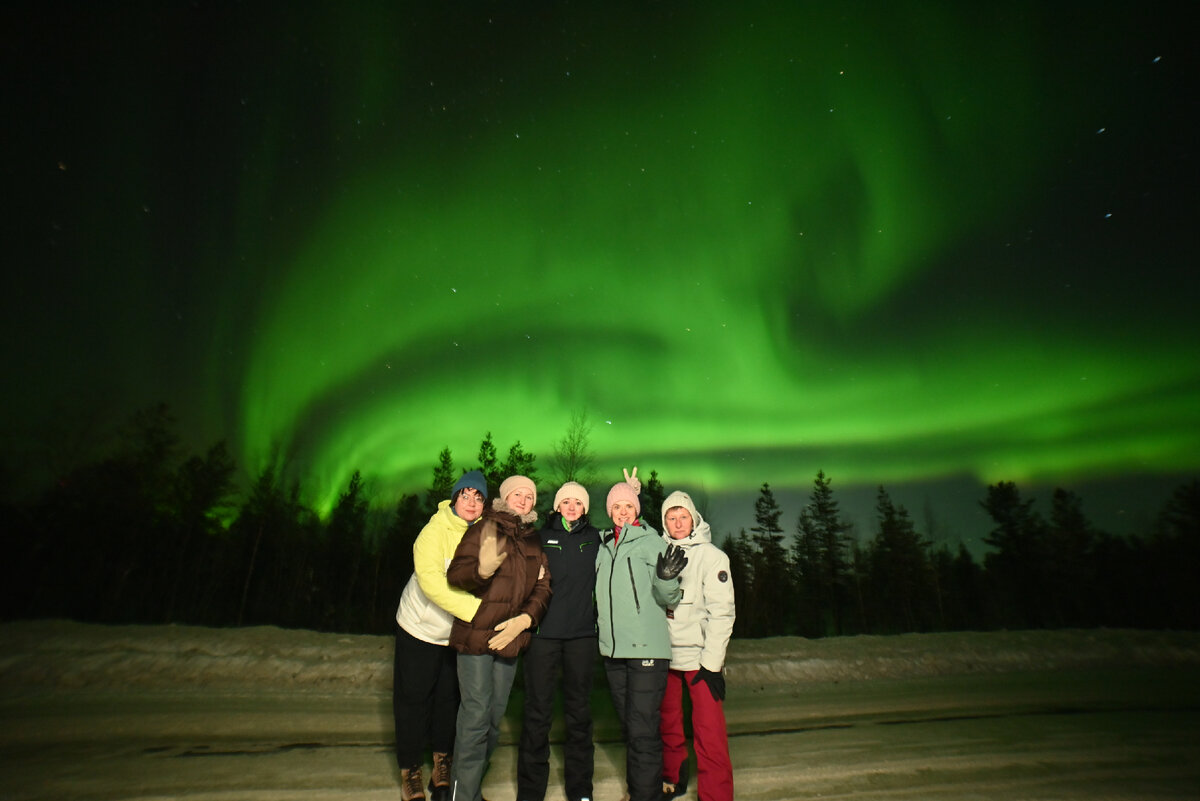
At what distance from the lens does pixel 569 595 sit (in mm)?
3773

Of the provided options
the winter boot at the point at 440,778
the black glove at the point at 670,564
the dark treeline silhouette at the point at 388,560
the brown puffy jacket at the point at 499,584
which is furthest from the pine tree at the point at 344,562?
the black glove at the point at 670,564

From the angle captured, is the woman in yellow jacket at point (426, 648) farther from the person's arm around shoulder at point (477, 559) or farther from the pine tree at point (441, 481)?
the pine tree at point (441, 481)

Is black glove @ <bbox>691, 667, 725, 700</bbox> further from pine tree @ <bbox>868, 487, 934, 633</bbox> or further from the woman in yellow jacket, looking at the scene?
pine tree @ <bbox>868, 487, 934, 633</bbox>

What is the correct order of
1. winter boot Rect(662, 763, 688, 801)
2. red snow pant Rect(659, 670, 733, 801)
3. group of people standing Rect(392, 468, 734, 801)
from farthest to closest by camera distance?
winter boot Rect(662, 763, 688, 801), red snow pant Rect(659, 670, 733, 801), group of people standing Rect(392, 468, 734, 801)

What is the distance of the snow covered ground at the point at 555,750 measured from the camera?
13.9 feet

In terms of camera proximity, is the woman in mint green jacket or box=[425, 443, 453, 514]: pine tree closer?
the woman in mint green jacket

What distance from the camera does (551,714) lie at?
3.68 m

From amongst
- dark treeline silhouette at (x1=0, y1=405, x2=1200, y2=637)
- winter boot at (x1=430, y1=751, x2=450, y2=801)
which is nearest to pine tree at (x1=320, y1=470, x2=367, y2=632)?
dark treeline silhouette at (x1=0, y1=405, x2=1200, y2=637)

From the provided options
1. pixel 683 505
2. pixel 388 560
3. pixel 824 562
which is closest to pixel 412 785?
pixel 683 505

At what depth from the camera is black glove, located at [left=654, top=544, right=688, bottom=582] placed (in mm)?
3557

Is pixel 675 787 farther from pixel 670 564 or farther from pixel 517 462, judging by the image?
pixel 517 462

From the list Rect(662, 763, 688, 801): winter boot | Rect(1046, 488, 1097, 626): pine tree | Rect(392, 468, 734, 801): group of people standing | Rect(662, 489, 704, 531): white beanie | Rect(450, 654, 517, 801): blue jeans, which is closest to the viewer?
Rect(450, 654, 517, 801): blue jeans

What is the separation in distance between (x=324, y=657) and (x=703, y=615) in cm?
801

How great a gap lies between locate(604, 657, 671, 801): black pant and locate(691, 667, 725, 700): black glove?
23 cm
